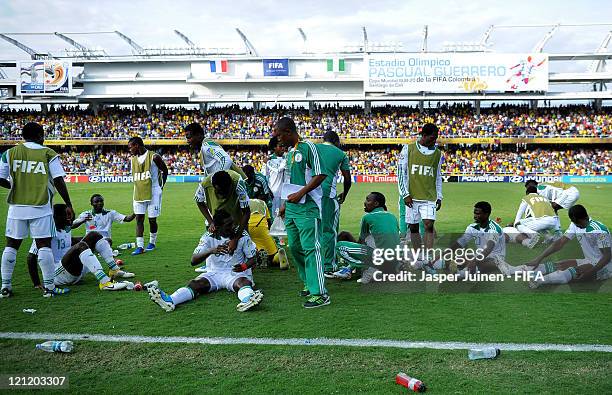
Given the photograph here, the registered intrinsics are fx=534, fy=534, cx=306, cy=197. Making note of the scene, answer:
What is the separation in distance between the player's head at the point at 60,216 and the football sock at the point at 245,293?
267 centimetres

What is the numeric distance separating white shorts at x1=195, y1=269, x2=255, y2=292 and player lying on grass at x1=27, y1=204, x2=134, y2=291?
1317mm

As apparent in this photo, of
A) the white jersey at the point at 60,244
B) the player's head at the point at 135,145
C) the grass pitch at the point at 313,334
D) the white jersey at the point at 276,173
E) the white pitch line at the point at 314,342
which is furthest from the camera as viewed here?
the player's head at the point at 135,145

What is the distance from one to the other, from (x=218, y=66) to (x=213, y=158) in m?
44.4

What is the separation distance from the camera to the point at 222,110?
53.0 meters

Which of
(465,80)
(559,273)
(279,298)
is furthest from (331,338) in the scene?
(465,80)

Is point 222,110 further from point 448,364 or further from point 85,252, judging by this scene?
point 448,364

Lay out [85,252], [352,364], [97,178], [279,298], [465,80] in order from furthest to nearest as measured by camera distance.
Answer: [465,80] < [97,178] < [85,252] < [279,298] < [352,364]

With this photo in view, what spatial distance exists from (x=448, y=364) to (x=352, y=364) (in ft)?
2.67

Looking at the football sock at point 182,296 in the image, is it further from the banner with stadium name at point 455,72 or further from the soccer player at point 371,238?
the banner with stadium name at point 455,72

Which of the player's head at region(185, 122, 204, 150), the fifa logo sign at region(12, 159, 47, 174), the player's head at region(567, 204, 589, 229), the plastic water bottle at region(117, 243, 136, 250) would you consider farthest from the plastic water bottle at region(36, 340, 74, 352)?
the player's head at region(567, 204, 589, 229)

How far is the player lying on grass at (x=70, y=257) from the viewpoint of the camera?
24.0ft

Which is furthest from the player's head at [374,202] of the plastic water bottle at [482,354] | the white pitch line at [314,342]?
the plastic water bottle at [482,354]

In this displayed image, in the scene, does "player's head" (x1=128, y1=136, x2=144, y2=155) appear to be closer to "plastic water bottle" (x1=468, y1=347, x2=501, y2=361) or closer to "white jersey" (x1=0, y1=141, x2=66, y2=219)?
"white jersey" (x1=0, y1=141, x2=66, y2=219)

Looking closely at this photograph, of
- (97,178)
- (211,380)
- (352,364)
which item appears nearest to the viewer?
(211,380)
